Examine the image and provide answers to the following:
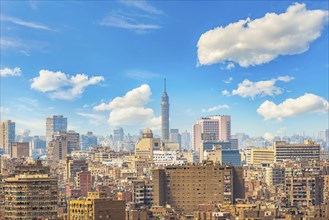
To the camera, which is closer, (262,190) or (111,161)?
(262,190)

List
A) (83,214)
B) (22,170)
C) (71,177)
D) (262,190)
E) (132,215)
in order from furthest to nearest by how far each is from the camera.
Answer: (71,177) → (262,190) → (22,170) → (132,215) → (83,214)

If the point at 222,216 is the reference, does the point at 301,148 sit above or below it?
above

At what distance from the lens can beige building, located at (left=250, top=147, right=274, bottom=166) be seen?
163375 millimetres

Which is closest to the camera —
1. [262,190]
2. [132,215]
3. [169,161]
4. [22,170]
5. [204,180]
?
[132,215]

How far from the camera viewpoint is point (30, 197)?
66438 millimetres

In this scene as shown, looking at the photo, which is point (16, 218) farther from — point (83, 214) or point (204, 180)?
point (204, 180)

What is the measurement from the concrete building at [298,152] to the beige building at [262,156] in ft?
10.6

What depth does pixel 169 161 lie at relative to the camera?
18012 centimetres

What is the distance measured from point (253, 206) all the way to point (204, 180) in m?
14.7

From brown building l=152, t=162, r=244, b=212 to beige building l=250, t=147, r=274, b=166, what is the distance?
2673 inches

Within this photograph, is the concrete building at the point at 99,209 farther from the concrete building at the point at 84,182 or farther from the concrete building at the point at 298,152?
the concrete building at the point at 298,152

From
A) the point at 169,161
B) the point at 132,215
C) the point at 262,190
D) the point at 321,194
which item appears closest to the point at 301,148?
the point at 169,161

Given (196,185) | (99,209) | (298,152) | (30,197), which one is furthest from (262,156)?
(99,209)

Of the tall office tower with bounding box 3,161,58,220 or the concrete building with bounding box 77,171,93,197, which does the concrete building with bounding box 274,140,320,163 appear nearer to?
the concrete building with bounding box 77,171,93,197
